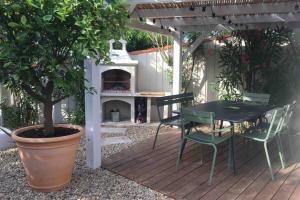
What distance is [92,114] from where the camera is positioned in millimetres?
3705

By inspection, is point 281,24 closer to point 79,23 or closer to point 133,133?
point 133,133

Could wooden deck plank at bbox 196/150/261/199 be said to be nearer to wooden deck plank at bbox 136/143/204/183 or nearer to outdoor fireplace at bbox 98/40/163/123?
wooden deck plank at bbox 136/143/204/183

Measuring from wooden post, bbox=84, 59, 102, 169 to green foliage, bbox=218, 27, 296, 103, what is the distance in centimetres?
321

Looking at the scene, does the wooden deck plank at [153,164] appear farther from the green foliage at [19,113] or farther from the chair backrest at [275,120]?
the green foliage at [19,113]

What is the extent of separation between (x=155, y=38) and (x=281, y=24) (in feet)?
10.7

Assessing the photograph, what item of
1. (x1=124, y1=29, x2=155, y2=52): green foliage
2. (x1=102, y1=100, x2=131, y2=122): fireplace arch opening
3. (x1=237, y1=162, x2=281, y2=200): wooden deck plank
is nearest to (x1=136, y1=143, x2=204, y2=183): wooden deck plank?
(x1=237, y1=162, x2=281, y2=200): wooden deck plank

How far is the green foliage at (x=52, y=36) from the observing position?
8.95 ft

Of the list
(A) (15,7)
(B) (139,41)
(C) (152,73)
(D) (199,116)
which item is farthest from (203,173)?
(B) (139,41)

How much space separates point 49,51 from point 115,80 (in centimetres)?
417

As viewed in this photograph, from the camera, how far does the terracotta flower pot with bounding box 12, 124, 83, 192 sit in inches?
122

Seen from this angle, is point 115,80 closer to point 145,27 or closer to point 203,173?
point 145,27

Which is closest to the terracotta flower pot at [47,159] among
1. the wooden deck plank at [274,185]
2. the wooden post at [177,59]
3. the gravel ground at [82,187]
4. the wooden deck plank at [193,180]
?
the gravel ground at [82,187]

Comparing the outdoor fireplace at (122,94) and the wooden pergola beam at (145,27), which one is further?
the outdoor fireplace at (122,94)

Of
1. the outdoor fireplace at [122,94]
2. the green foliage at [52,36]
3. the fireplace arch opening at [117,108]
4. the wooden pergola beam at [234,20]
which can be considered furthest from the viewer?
the fireplace arch opening at [117,108]
